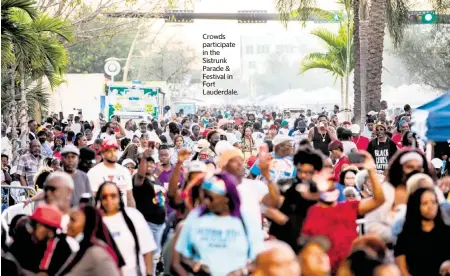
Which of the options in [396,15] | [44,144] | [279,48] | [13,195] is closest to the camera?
[13,195]

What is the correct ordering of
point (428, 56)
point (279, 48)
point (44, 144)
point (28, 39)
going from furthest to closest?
point (279, 48), point (428, 56), point (44, 144), point (28, 39)

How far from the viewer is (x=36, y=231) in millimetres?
8531

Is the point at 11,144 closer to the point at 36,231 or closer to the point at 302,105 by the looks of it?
the point at 36,231

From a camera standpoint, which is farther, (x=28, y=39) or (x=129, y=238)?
(x=28, y=39)

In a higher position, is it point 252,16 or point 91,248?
point 252,16

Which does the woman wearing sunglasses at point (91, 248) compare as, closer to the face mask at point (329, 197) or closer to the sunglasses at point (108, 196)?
the sunglasses at point (108, 196)

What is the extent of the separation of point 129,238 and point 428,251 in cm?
238

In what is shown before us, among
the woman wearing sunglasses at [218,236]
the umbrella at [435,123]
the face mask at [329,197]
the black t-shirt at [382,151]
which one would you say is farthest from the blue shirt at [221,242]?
the black t-shirt at [382,151]

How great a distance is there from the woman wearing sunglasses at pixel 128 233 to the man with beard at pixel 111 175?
227cm

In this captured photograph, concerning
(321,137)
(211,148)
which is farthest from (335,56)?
(211,148)

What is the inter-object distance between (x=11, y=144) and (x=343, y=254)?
14891 millimetres

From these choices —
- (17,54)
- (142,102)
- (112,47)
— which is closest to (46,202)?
(17,54)

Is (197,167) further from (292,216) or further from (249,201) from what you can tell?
(249,201)

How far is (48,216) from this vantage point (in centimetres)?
852
